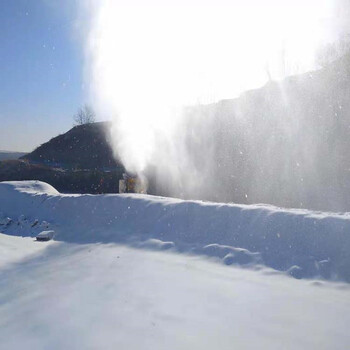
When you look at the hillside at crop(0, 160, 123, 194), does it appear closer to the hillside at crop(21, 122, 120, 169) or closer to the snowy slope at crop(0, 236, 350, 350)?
the hillside at crop(21, 122, 120, 169)

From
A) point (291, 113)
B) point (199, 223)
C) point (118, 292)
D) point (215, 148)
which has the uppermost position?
point (291, 113)

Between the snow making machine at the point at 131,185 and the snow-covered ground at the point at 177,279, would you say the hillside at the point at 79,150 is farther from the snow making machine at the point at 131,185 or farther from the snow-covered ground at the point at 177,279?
the snow-covered ground at the point at 177,279

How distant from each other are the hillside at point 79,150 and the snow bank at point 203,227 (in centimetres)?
3423

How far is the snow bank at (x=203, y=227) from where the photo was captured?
6.04 metres

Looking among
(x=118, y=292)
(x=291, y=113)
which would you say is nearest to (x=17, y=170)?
(x=291, y=113)

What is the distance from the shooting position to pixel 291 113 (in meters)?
27.0

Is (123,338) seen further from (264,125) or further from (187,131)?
(187,131)

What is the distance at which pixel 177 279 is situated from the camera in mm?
5656

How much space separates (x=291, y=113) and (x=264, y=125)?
2230mm

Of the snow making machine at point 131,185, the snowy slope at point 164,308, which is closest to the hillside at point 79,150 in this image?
the snow making machine at point 131,185

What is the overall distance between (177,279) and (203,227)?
225cm

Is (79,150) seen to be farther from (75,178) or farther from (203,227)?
(203,227)

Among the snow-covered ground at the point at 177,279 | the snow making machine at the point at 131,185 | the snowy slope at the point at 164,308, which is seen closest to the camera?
the snowy slope at the point at 164,308

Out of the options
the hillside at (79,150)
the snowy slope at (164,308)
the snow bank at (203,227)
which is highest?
the hillside at (79,150)
